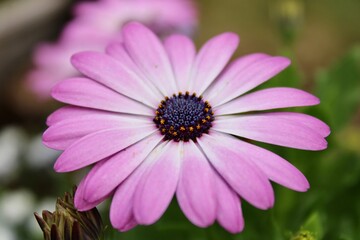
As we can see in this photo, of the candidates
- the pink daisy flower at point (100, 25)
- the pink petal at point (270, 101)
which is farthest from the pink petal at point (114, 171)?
the pink daisy flower at point (100, 25)

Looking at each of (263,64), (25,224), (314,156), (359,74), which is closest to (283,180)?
(263,64)

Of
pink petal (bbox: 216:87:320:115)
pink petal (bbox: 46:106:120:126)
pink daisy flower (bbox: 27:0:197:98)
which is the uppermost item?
pink daisy flower (bbox: 27:0:197:98)

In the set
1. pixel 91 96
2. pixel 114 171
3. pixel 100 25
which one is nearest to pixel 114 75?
pixel 91 96

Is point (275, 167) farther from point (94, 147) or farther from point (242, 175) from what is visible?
point (94, 147)

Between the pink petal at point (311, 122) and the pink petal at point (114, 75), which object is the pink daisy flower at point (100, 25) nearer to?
the pink petal at point (114, 75)

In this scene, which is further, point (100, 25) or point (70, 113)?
point (100, 25)

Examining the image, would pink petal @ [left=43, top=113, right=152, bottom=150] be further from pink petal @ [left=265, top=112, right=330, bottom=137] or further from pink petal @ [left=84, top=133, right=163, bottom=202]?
pink petal @ [left=265, top=112, right=330, bottom=137]

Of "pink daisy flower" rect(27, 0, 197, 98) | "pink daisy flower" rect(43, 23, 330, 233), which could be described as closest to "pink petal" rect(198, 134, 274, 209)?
"pink daisy flower" rect(43, 23, 330, 233)
